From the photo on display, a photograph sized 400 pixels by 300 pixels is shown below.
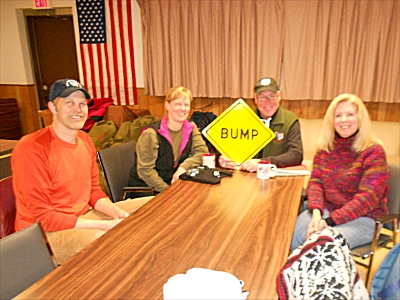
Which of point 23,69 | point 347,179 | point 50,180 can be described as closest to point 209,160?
point 347,179

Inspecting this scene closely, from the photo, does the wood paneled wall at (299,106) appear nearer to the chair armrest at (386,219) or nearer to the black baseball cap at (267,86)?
the black baseball cap at (267,86)

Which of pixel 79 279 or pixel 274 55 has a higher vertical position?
pixel 274 55

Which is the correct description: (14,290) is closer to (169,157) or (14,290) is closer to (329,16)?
(169,157)

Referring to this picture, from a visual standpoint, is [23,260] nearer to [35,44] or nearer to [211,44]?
[211,44]

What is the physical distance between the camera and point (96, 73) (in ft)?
18.8

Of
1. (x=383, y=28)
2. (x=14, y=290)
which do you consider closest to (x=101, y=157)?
(x=14, y=290)

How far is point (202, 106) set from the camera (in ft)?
17.5

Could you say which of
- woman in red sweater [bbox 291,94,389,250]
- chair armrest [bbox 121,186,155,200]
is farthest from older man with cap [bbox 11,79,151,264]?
woman in red sweater [bbox 291,94,389,250]

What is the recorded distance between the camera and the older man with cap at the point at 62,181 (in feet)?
6.05

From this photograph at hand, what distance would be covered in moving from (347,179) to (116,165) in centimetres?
173

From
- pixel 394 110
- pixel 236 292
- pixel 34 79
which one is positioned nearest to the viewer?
pixel 236 292

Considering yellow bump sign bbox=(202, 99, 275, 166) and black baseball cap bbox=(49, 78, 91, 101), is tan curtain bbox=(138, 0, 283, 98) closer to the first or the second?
yellow bump sign bbox=(202, 99, 275, 166)

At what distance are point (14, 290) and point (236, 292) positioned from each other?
0.82 meters

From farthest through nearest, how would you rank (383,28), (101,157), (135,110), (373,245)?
(135,110)
(383,28)
(101,157)
(373,245)
